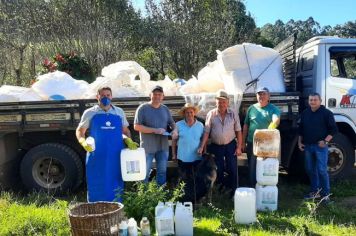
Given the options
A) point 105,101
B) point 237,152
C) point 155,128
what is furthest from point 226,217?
point 105,101

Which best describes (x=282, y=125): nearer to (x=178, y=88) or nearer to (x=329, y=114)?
(x=329, y=114)

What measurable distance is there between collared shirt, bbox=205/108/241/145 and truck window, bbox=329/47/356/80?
214cm

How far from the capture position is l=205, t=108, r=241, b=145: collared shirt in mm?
6152

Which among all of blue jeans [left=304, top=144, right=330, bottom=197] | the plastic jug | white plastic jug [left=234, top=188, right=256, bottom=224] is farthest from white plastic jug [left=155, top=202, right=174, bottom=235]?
blue jeans [left=304, top=144, right=330, bottom=197]

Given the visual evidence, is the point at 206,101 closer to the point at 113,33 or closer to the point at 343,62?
the point at 343,62

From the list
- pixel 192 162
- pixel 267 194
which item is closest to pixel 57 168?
pixel 192 162

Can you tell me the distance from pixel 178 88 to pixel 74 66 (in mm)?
3666

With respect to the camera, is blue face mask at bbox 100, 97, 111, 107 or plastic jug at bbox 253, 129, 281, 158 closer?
blue face mask at bbox 100, 97, 111, 107

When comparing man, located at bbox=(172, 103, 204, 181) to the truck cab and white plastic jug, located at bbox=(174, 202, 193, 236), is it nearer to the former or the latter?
white plastic jug, located at bbox=(174, 202, 193, 236)

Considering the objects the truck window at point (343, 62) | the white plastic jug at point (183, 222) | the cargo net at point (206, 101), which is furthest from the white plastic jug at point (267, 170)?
the truck window at point (343, 62)

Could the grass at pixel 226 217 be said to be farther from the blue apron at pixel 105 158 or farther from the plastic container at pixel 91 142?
the plastic container at pixel 91 142

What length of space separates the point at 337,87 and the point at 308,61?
0.68 m

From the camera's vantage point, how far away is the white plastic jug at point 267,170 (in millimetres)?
5938

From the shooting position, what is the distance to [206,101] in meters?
6.75
